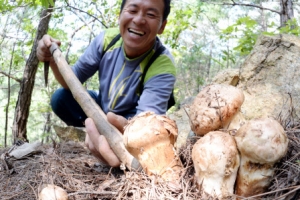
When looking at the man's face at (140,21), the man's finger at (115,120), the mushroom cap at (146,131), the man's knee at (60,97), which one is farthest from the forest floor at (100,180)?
the man's face at (140,21)

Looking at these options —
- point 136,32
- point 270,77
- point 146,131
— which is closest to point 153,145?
point 146,131

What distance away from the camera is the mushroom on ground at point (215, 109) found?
4.96 ft

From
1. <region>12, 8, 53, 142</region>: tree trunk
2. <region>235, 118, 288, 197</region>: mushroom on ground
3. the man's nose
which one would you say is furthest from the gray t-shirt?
<region>12, 8, 53, 142</region>: tree trunk

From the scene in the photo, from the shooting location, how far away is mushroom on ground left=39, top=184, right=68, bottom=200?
57.8 inches

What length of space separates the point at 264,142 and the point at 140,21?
5.23 feet

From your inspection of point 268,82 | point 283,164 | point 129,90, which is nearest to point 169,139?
point 283,164

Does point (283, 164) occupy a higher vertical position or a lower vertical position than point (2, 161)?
higher

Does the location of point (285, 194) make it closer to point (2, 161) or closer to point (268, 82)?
point (268, 82)

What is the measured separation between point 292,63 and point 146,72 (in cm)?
137

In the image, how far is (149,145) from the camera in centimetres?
150

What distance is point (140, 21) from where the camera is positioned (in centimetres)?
242

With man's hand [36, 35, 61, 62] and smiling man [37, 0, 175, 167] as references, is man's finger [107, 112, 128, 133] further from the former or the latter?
man's hand [36, 35, 61, 62]

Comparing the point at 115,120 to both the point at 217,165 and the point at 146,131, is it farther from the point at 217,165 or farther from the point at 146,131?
the point at 217,165

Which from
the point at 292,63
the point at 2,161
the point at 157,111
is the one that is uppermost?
the point at 292,63
